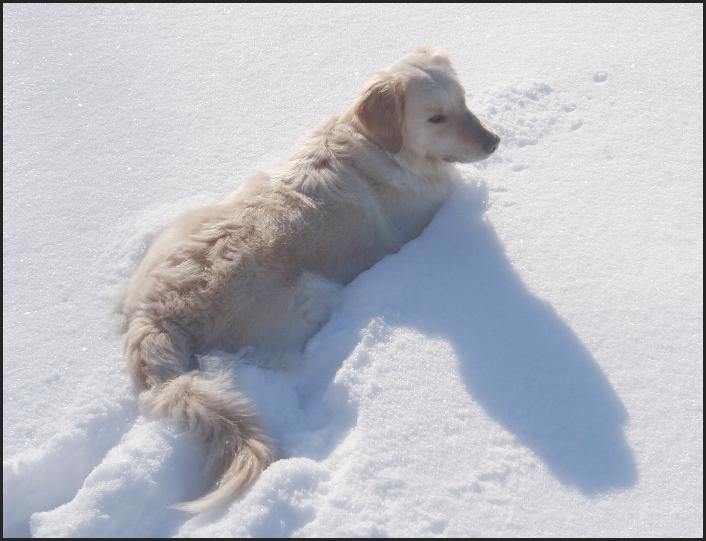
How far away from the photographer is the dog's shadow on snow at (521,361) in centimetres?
215

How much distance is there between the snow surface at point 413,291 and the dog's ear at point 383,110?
1.36 ft

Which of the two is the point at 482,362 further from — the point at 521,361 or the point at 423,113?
the point at 423,113

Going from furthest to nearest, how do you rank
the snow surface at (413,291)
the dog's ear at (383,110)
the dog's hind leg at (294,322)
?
the dog's ear at (383,110) < the dog's hind leg at (294,322) < the snow surface at (413,291)

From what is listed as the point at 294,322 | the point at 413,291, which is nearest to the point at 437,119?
the point at 413,291

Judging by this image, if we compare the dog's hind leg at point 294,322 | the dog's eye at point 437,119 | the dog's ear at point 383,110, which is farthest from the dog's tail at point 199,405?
the dog's eye at point 437,119

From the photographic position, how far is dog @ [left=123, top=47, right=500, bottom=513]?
243cm

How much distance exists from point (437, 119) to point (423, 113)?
0.07 metres

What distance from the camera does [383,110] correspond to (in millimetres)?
2998

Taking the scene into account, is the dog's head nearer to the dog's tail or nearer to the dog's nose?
the dog's nose

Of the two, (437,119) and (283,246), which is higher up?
(437,119)

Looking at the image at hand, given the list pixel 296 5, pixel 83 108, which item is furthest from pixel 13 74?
pixel 296 5

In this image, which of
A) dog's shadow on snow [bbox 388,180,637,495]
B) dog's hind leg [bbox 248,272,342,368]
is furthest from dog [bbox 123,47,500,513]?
dog's shadow on snow [bbox 388,180,637,495]

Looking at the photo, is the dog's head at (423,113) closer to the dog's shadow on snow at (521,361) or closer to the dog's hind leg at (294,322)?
the dog's shadow on snow at (521,361)

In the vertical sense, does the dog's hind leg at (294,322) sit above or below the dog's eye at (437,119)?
below
